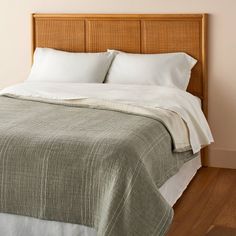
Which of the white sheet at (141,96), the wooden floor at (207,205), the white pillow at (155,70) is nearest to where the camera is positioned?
the wooden floor at (207,205)

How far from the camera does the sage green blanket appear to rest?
109 inches

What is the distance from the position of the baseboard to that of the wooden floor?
0.07 meters

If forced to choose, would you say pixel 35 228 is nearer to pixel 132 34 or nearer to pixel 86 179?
pixel 86 179

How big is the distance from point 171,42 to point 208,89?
16.6 inches

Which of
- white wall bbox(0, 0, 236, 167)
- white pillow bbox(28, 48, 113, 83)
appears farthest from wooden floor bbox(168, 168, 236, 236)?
white pillow bbox(28, 48, 113, 83)

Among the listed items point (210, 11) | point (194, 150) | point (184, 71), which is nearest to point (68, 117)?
point (194, 150)

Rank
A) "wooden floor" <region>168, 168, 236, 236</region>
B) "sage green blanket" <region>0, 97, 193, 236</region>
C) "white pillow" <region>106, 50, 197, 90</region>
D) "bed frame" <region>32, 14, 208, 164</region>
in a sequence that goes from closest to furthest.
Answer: "sage green blanket" <region>0, 97, 193, 236</region> < "wooden floor" <region>168, 168, 236, 236</region> < "white pillow" <region>106, 50, 197, 90</region> < "bed frame" <region>32, 14, 208, 164</region>

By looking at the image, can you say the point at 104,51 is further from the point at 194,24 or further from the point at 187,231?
the point at 187,231

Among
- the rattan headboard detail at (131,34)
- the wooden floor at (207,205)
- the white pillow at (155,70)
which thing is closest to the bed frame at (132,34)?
the rattan headboard detail at (131,34)

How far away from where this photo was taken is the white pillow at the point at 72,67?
443 cm

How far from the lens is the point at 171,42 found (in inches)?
176

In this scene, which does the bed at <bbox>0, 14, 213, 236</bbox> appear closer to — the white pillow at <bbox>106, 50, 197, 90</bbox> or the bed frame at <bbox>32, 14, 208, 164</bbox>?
the white pillow at <bbox>106, 50, 197, 90</bbox>

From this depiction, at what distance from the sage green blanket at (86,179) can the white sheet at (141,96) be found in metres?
0.69

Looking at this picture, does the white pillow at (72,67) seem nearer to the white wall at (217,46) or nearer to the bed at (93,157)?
the bed at (93,157)
